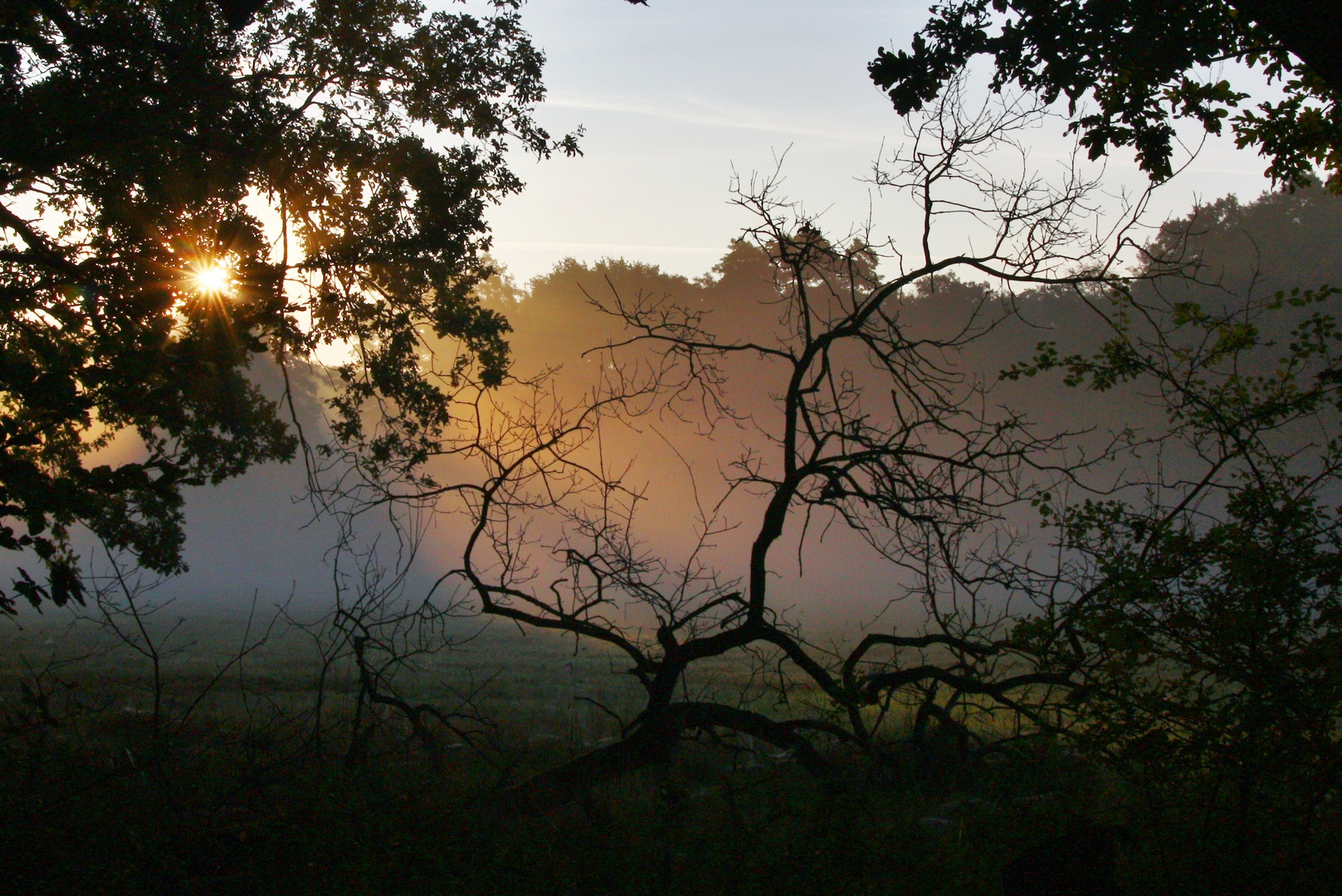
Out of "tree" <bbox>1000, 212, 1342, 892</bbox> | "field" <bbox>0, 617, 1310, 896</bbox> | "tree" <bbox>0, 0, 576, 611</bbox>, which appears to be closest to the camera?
"tree" <bbox>1000, 212, 1342, 892</bbox>

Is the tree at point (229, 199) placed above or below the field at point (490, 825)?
above

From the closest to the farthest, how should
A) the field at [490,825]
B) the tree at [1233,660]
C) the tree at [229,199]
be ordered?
the tree at [1233,660] < the field at [490,825] < the tree at [229,199]

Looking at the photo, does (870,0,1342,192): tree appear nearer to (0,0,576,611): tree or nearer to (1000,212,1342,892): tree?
(1000,212,1342,892): tree

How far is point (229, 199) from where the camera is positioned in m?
11.5

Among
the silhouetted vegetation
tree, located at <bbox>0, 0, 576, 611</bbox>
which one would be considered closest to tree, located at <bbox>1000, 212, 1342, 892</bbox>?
the silhouetted vegetation

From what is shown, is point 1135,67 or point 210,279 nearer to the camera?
point 1135,67

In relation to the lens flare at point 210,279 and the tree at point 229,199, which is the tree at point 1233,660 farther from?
the lens flare at point 210,279

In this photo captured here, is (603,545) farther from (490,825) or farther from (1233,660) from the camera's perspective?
(1233,660)

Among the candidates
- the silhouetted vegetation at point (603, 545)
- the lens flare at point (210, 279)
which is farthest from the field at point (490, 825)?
the lens flare at point (210, 279)

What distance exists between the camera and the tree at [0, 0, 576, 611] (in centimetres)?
934

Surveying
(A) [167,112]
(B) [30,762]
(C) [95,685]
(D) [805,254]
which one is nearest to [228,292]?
(A) [167,112]

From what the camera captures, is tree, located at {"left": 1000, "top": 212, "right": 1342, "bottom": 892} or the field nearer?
tree, located at {"left": 1000, "top": 212, "right": 1342, "bottom": 892}

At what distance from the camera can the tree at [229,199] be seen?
934 centimetres

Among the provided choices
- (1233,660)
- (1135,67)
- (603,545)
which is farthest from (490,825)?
(1135,67)
